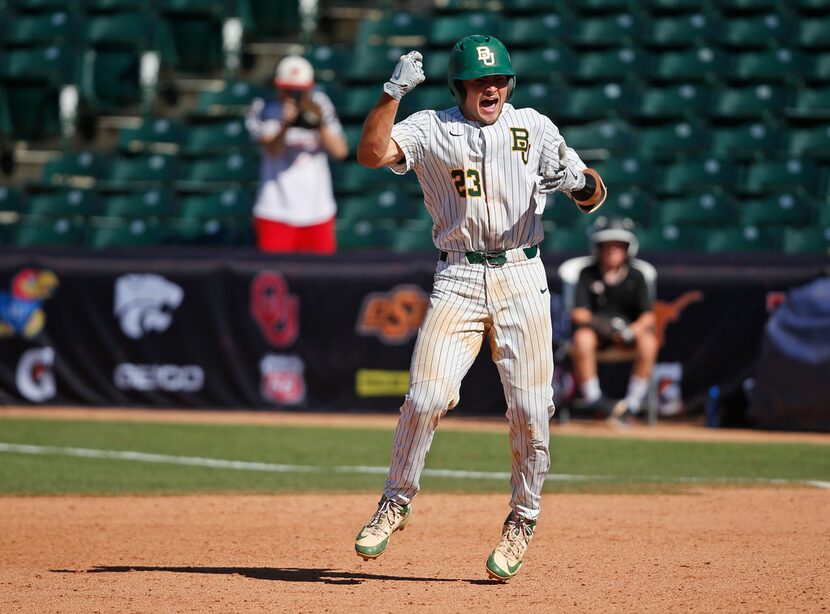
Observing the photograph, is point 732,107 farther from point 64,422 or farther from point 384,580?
point 384,580

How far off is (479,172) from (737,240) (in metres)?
8.38

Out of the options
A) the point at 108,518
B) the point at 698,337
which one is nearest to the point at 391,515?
the point at 108,518

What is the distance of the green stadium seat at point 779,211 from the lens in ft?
44.0

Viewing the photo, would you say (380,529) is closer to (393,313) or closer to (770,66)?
(393,313)

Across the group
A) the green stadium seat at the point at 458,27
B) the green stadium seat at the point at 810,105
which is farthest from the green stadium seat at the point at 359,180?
the green stadium seat at the point at 810,105

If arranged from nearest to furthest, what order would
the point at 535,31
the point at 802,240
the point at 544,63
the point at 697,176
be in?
the point at 802,240
the point at 697,176
the point at 544,63
the point at 535,31

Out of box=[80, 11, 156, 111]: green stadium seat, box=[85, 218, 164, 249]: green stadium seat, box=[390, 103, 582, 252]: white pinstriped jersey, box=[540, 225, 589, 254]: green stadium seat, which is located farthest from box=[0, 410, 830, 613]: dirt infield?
box=[80, 11, 156, 111]: green stadium seat

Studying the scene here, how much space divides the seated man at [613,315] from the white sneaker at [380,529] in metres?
5.43

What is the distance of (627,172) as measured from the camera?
45.1 feet

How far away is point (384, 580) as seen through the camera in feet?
17.7

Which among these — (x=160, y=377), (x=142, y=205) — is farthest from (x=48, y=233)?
(x=160, y=377)

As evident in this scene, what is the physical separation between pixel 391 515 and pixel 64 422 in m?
6.39

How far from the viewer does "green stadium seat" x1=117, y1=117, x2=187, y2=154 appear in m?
15.2

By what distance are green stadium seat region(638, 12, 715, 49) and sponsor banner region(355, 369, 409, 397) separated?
5584 mm
